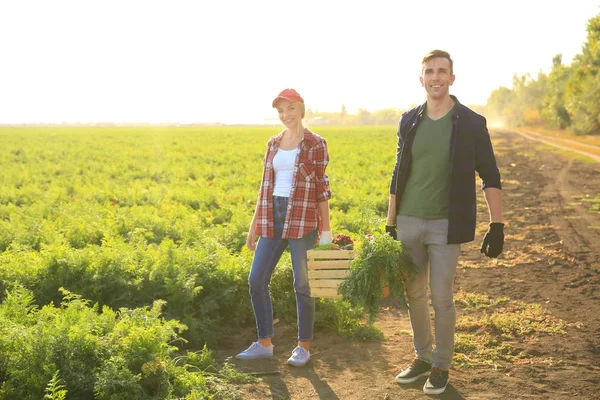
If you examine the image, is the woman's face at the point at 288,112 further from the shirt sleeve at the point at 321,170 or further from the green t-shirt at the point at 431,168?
the green t-shirt at the point at 431,168

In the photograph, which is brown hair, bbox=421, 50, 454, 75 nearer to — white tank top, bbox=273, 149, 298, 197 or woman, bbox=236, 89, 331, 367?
woman, bbox=236, 89, 331, 367

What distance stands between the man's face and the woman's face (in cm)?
113

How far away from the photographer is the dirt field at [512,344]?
5.00m

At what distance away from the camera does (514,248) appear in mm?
10789

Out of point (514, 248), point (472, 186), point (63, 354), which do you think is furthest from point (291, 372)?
point (514, 248)

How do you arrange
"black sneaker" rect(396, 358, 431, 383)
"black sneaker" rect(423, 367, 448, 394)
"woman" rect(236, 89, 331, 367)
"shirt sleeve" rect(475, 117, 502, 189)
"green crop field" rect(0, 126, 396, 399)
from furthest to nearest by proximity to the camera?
"woman" rect(236, 89, 331, 367) → "black sneaker" rect(396, 358, 431, 383) → "black sneaker" rect(423, 367, 448, 394) → "shirt sleeve" rect(475, 117, 502, 189) → "green crop field" rect(0, 126, 396, 399)

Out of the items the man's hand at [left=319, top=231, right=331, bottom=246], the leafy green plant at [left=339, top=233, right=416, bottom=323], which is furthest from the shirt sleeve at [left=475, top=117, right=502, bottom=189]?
the man's hand at [left=319, top=231, right=331, bottom=246]

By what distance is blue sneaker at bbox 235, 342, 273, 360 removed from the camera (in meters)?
5.70

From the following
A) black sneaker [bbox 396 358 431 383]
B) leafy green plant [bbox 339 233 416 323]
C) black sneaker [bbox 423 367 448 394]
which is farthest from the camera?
black sneaker [bbox 396 358 431 383]

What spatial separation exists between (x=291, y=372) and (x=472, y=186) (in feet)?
7.28

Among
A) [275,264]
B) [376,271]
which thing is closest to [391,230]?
[376,271]

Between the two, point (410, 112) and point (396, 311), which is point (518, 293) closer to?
point (396, 311)

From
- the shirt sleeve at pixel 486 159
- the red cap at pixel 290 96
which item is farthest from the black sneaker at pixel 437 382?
the red cap at pixel 290 96

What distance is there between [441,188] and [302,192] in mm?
1178
